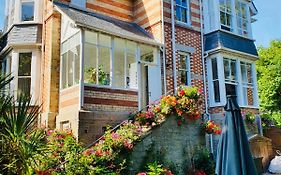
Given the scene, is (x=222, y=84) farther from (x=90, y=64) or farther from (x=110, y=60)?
(x=90, y=64)

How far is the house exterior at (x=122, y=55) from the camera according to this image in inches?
462

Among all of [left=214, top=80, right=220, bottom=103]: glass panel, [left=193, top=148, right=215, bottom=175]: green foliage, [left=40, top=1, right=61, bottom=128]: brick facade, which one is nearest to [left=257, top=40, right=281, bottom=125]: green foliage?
[left=214, top=80, right=220, bottom=103]: glass panel

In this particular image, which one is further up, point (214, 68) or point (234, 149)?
point (214, 68)

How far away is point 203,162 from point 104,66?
5.72 metres

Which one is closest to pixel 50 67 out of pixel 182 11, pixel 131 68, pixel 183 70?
pixel 131 68

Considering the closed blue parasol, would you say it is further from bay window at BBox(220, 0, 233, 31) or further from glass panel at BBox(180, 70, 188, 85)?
bay window at BBox(220, 0, 233, 31)

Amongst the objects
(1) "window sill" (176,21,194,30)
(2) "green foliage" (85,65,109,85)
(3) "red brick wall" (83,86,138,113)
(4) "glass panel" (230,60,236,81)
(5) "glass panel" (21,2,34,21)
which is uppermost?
(5) "glass panel" (21,2,34,21)

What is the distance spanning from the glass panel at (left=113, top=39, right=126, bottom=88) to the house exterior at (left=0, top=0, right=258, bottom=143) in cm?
5

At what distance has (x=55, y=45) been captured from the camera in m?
13.1

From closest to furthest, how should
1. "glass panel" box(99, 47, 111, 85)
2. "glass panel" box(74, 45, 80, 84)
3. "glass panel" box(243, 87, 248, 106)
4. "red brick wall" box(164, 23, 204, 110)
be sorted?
"glass panel" box(74, 45, 80, 84) < "glass panel" box(99, 47, 111, 85) < "red brick wall" box(164, 23, 204, 110) < "glass panel" box(243, 87, 248, 106)

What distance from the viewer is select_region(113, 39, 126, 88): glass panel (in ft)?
42.2

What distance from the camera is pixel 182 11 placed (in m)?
16.3

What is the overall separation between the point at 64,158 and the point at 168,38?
846cm

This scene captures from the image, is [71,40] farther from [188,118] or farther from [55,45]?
[188,118]
